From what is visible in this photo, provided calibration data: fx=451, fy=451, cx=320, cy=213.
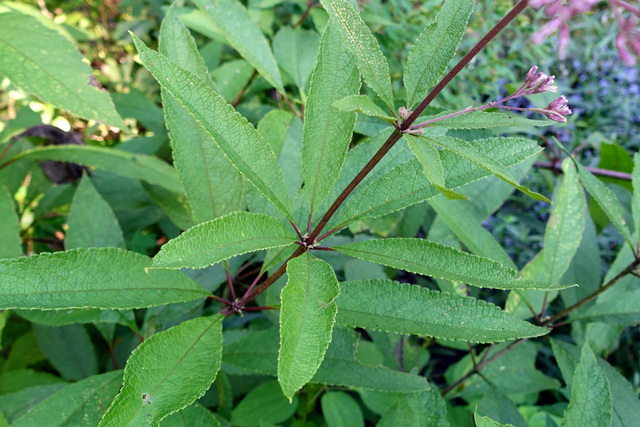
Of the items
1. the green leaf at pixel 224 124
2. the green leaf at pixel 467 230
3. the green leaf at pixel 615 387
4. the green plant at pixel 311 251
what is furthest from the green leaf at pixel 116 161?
the green leaf at pixel 615 387

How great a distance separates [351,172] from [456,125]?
0.30m

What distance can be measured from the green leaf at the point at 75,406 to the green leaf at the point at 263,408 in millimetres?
379

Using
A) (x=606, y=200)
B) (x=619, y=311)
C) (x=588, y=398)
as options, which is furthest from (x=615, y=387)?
(x=606, y=200)

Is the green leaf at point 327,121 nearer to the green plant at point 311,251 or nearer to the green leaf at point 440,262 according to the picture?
the green plant at point 311,251

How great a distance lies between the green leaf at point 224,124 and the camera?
60cm

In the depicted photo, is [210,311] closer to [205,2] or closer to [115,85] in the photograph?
[205,2]

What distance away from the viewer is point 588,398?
0.83 meters

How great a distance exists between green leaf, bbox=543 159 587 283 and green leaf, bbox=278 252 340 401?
2.41 feet

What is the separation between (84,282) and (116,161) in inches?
24.7

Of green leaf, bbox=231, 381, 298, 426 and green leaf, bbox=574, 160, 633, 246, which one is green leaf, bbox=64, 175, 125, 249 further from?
green leaf, bbox=574, 160, 633, 246

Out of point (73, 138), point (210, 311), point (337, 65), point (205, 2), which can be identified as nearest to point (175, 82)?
point (337, 65)

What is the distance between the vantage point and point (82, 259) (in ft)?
2.41

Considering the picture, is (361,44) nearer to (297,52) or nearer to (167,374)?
(167,374)

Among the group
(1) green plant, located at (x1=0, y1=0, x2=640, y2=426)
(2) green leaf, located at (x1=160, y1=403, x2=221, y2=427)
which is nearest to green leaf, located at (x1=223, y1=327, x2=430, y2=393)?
(1) green plant, located at (x1=0, y1=0, x2=640, y2=426)
